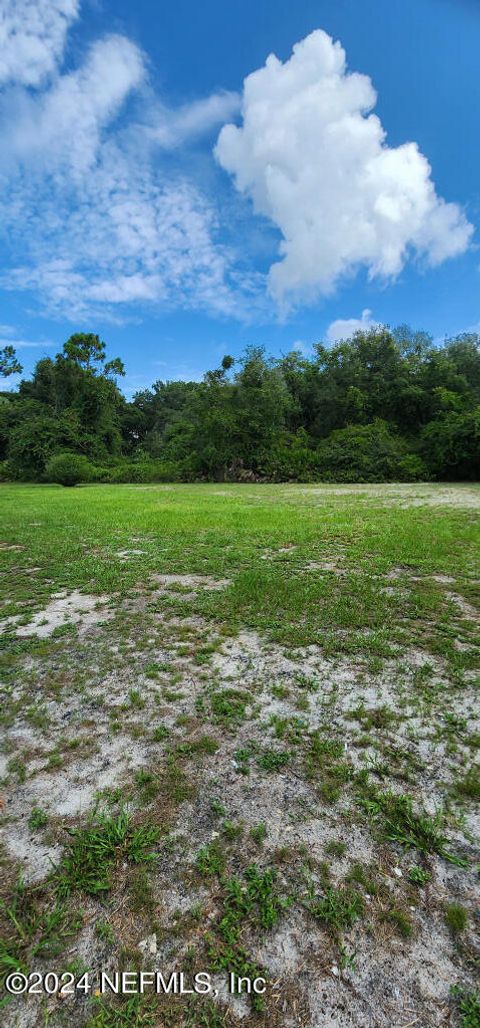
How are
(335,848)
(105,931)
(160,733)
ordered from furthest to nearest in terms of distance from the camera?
(160,733), (335,848), (105,931)

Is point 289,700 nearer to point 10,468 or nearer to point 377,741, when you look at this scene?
point 377,741

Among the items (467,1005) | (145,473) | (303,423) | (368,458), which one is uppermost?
(303,423)

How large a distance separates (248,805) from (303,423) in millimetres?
38883

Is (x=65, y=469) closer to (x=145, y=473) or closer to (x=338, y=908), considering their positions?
(x=145, y=473)

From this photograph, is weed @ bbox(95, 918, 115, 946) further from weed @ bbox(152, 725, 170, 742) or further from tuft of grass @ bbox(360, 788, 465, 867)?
tuft of grass @ bbox(360, 788, 465, 867)

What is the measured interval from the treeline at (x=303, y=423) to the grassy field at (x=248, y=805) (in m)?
23.0

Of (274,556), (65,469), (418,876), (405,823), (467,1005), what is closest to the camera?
(467,1005)

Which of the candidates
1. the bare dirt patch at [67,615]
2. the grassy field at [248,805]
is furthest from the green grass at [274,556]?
the bare dirt patch at [67,615]

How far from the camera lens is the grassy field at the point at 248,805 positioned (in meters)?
1.42

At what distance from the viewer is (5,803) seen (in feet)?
6.84

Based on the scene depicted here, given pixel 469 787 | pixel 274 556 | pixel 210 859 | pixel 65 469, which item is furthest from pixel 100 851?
pixel 65 469

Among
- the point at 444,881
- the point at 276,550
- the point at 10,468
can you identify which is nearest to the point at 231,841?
the point at 444,881

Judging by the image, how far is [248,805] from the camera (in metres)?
2.08

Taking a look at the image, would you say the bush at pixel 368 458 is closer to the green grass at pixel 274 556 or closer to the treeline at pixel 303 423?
the treeline at pixel 303 423
